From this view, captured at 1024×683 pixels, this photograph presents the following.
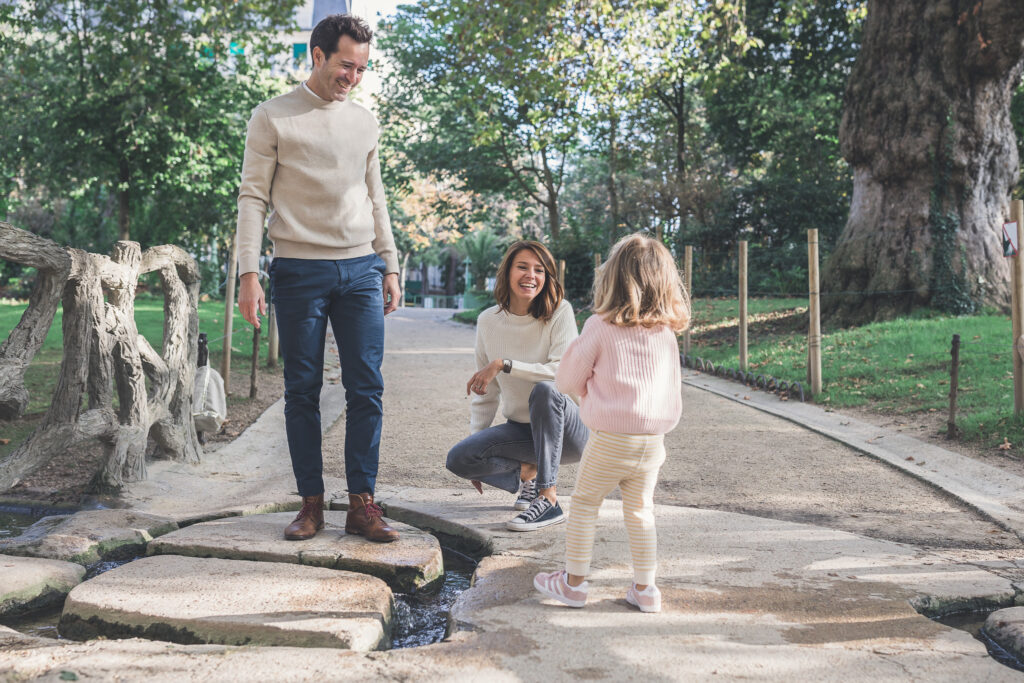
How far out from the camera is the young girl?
3.17m

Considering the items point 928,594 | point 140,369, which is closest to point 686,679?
point 928,594

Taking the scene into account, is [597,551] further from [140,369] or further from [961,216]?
[961,216]

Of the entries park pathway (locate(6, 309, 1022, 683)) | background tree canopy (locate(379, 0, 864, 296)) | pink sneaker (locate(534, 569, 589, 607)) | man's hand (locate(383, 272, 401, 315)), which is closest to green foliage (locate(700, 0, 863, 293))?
background tree canopy (locate(379, 0, 864, 296))

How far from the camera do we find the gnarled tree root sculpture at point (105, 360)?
403 centimetres

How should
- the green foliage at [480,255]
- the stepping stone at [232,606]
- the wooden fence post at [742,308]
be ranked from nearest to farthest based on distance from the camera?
the stepping stone at [232,606] → the wooden fence post at [742,308] → the green foliage at [480,255]

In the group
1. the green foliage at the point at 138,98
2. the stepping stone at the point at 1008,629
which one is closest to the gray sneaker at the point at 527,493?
the stepping stone at the point at 1008,629

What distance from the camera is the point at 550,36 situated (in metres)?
13.5

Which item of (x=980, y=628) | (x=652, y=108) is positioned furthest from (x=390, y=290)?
(x=652, y=108)

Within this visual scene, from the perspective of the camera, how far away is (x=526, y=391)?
14.2 feet

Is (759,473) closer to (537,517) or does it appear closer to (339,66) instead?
(537,517)

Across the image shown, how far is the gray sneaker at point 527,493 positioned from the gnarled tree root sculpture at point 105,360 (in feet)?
6.87

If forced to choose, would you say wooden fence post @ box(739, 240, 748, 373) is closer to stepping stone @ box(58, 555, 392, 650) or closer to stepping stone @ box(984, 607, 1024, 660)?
stepping stone @ box(984, 607, 1024, 660)

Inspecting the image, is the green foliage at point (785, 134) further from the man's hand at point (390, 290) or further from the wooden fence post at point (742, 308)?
the man's hand at point (390, 290)

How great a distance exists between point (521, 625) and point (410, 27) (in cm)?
2843
